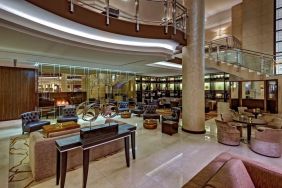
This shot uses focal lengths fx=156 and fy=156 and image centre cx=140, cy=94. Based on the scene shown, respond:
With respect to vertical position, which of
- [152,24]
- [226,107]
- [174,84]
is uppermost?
[152,24]

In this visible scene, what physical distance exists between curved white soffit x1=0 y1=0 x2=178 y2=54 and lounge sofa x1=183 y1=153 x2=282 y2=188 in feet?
12.4

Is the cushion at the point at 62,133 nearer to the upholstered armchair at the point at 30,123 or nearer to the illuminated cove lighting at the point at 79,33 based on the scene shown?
the illuminated cove lighting at the point at 79,33

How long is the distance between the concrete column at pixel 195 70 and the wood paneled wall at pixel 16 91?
24.7ft

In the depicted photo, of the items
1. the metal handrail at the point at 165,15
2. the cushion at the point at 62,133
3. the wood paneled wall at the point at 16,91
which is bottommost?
the cushion at the point at 62,133

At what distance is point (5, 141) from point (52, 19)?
4038 mm

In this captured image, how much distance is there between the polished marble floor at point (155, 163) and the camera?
2668 millimetres

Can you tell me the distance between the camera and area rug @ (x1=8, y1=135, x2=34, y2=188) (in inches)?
105

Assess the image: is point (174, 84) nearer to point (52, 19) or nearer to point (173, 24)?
point (173, 24)

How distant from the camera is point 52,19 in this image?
3385mm

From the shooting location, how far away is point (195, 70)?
5.44 metres

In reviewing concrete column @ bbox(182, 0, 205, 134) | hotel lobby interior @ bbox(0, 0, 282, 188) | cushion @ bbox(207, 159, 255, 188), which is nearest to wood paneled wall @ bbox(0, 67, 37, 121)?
hotel lobby interior @ bbox(0, 0, 282, 188)

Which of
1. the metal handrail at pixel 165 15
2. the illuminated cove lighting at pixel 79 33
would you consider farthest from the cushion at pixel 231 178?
the illuminated cove lighting at pixel 79 33

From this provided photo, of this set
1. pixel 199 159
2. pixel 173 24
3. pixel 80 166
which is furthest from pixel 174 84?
pixel 80 166

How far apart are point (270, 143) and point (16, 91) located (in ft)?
32.6
